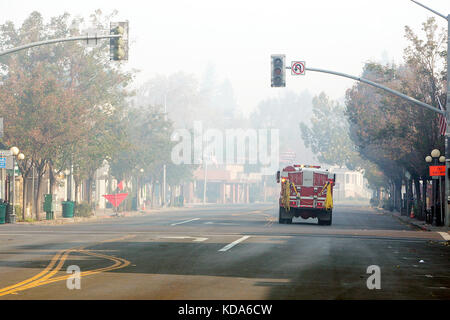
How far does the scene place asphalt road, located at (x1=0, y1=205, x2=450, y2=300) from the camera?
526 inches

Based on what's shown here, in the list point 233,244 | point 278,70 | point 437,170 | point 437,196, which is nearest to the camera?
point 233,244

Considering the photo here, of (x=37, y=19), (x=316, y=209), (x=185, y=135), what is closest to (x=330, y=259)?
(x=316, y=209)

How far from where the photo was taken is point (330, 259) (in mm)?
20234

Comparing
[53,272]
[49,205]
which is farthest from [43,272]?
[49,205]

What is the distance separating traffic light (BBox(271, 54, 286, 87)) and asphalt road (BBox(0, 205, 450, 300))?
307 inches

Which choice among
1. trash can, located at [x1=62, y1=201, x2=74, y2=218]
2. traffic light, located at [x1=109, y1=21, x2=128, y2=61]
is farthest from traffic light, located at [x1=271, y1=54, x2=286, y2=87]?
trash can, located at [x1=62, y1=201, x2=74, y2=218]

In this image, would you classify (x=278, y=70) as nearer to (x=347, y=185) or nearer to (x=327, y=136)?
(x=327, y=136)

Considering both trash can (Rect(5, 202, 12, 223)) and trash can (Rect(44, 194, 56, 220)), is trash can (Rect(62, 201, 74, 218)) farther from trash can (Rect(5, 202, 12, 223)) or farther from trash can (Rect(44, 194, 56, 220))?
trash can (Rect(5, 202, 12, 223))

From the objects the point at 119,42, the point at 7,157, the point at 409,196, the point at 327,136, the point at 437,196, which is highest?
the point at 327,136

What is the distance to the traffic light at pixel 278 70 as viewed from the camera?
110 ft

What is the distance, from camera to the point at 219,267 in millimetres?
17719

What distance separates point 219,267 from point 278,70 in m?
17.2

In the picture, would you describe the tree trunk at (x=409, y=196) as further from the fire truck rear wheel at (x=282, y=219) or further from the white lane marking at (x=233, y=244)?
the white lane marking at (x=233, y=244)
